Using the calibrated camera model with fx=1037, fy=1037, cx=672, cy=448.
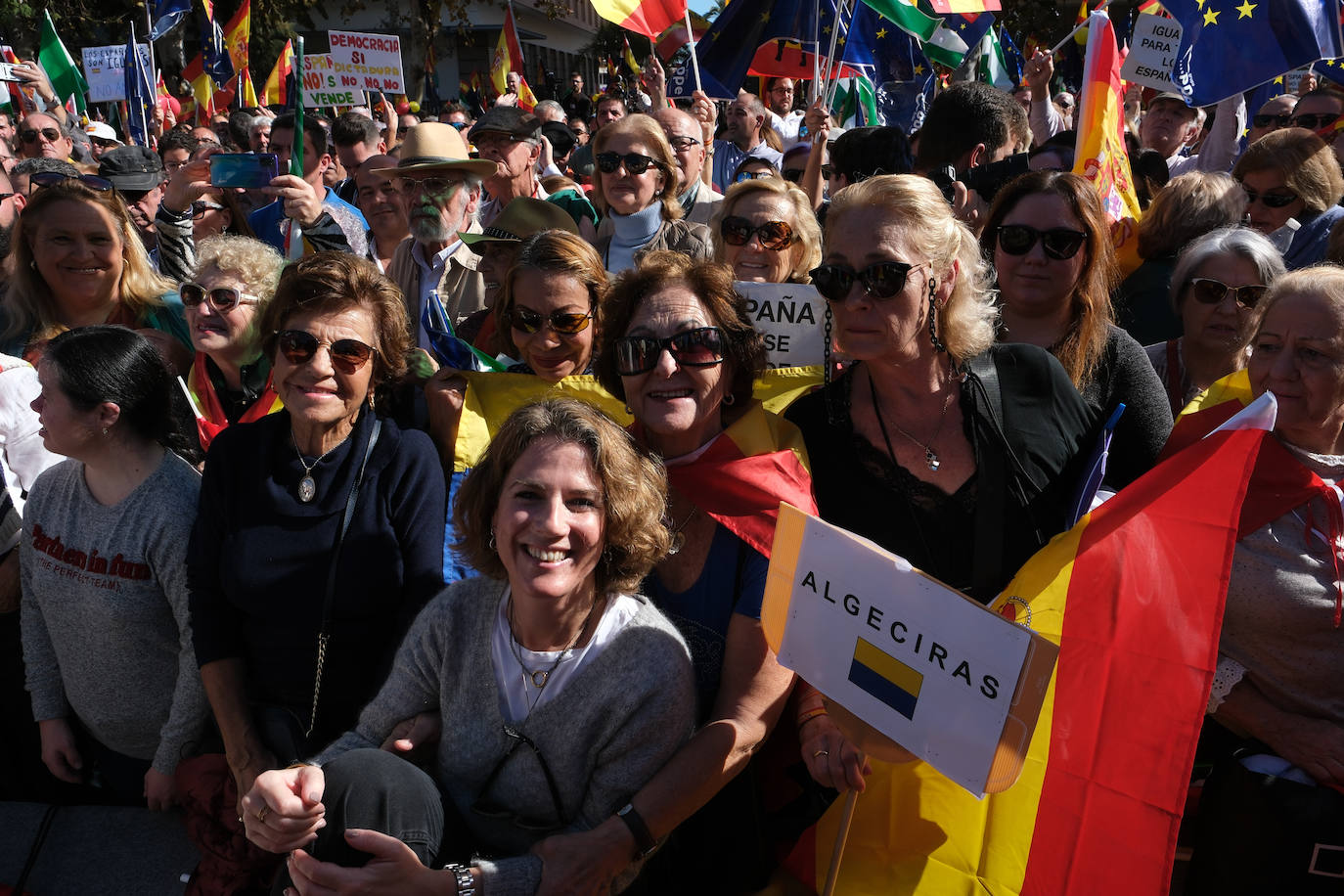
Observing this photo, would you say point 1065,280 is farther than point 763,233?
No

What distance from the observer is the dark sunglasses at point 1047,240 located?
124 inches

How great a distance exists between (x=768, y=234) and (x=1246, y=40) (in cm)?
359

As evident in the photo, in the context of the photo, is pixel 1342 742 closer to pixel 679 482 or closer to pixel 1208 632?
pixel 1208 632

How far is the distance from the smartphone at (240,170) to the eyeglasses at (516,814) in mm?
2870

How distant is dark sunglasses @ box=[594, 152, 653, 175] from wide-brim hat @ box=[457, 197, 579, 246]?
1.27 feet

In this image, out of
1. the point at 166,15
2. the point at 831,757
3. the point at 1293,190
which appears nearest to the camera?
the point at 831,757

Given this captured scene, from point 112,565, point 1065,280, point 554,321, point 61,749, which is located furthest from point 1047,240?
point 61,749

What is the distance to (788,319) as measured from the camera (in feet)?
11.1

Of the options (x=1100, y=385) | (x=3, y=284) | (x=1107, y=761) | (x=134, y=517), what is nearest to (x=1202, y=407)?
(x=1100, y=385)

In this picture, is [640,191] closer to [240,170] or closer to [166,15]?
[240,170]

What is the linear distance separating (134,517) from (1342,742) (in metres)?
3.17

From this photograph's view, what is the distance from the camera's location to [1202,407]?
267cm

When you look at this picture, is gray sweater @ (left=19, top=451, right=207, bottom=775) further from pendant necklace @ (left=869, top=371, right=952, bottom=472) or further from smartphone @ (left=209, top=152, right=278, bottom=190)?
pendant necklace @ (left=869, top=371, right=952, bottom=472)

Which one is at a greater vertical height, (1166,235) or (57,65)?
(57,65)
